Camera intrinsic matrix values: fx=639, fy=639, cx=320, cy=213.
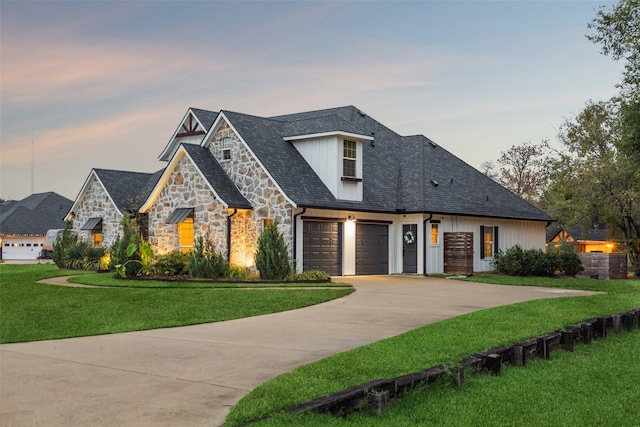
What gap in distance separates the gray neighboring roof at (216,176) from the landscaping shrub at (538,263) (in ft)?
38.4

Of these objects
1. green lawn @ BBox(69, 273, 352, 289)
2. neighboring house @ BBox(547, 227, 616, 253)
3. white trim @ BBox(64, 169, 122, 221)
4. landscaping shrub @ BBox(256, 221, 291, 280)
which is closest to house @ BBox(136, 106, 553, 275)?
landscaping shrub @ BBox(256, 221, 291, 280)

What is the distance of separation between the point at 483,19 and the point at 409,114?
15.9 metres

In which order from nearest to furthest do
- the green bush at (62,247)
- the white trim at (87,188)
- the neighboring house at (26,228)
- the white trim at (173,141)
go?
the white trim at (173,141) → the green bush at (62,247) → the white trim at (87,188) → the neighboring house at (26,228)

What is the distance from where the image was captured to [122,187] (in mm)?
34281

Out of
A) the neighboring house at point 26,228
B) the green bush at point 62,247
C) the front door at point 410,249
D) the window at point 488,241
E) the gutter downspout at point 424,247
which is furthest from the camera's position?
the neighboring house at point 26,228

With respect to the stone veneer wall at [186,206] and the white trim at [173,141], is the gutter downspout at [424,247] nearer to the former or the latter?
the stone veneer wall at [186,206]

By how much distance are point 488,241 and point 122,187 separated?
19.2 m

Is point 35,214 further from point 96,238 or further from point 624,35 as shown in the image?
point 624,35

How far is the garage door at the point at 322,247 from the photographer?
24.2 meters

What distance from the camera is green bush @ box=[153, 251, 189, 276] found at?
74.6ft

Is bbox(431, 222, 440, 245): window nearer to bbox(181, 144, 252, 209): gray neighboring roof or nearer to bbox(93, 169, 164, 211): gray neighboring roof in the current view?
bbox(181, 144, 252, 209): gray neighboring roof

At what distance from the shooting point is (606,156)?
111 ft

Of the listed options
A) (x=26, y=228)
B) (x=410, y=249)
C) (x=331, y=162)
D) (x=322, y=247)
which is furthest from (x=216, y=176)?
(x=26, y=228)

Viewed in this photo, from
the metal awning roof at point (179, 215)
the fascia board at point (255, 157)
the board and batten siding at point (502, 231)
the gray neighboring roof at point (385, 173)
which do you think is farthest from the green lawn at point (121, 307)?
the board and batten siding at point (502, 231)
